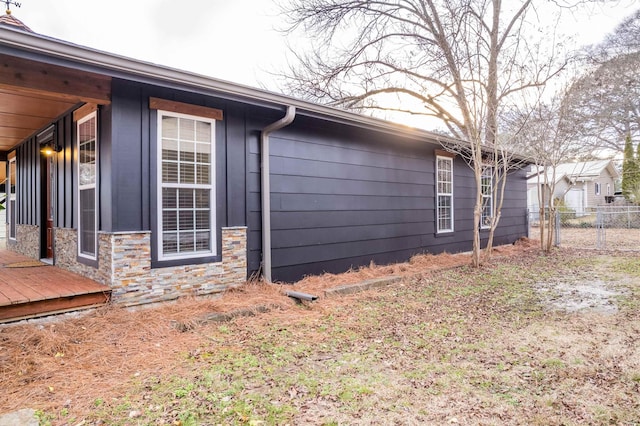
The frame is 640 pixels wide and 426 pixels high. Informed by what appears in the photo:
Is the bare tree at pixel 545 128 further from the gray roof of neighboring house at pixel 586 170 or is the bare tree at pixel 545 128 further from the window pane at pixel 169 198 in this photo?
the gray roof of neighboring house at pixel 586 170

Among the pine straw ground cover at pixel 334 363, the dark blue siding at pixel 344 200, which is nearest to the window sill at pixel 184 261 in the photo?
the pine straw ground cover at pixel 334 363

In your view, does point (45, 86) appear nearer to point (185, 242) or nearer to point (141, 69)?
point (141, 69)

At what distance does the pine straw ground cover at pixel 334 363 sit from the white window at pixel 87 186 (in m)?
1.24

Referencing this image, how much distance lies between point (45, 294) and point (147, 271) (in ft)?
3.13

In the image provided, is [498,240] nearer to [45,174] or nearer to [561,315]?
[561,315]

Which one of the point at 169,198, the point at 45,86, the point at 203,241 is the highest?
the point at 45,86

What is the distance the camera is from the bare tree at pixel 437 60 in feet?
23.6

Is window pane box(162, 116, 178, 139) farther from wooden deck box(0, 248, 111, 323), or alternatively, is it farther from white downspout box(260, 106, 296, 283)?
wooden deck box(0, 248, 111, 323)

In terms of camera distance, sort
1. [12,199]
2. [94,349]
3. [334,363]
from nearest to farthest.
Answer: [334,363]
[94,349]
[12,199]

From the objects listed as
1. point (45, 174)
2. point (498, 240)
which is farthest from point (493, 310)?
point (45, 174)

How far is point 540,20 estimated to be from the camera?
864 cm

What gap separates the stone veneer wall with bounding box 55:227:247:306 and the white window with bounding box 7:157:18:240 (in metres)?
4.93

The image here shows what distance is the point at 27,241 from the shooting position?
24.3 feet

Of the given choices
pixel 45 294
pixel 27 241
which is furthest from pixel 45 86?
pixel 27 241
